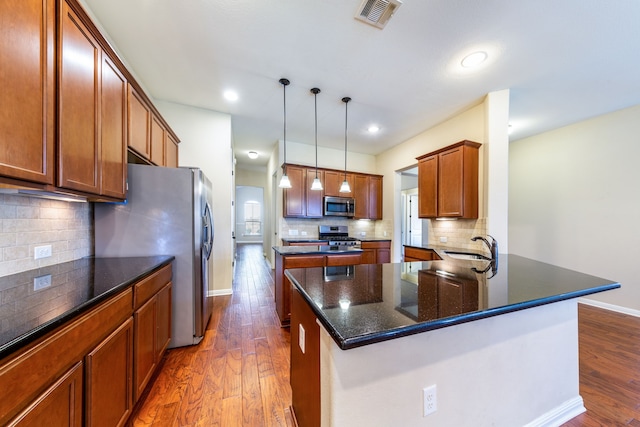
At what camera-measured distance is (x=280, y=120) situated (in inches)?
149

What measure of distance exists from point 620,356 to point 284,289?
327 centimetres

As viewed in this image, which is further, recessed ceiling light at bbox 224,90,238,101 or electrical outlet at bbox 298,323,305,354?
recessed ceiling light at bbox 224,90,238,101

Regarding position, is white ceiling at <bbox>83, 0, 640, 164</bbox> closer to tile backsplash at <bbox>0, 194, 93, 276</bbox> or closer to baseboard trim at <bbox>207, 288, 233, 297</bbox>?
tile backsplash at <bbox>0, 194, 93, 276</bbox>

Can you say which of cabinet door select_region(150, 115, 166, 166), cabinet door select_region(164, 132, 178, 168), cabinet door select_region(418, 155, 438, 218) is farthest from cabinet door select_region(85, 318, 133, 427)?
cabinet door select_region(418, 155, 438, 218)

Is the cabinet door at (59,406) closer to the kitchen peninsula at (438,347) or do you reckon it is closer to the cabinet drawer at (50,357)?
the cabinet drawer at (50,357)

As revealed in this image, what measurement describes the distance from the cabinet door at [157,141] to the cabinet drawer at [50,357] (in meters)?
1.82

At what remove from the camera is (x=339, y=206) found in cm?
475

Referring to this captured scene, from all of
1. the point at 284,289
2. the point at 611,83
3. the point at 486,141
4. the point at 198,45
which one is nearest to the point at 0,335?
the point at 284,289

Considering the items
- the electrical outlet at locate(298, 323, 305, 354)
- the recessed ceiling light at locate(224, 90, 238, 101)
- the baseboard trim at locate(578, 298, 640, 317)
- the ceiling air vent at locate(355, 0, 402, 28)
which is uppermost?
the recessed ceiling light at locate(224, 90, 238, 101)

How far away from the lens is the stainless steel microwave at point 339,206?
15.2 ft

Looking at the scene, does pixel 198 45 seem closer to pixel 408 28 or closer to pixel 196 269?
pixel 408 28

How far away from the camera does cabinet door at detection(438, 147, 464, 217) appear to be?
303cm

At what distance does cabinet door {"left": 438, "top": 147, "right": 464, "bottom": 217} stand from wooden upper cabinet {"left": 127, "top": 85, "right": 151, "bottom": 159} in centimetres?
366

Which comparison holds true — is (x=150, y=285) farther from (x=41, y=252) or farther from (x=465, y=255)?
(x=465, y=255)
